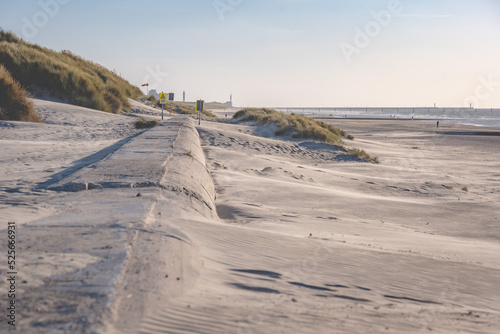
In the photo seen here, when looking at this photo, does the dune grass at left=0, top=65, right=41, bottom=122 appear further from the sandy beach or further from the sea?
the sea

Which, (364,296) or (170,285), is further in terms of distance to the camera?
(364,296)

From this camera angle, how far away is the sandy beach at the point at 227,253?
8.37 ft

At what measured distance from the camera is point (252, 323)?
2551 millimetres

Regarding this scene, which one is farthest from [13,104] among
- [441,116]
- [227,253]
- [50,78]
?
[441,116]

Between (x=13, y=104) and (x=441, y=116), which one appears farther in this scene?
(x=441, y=116)

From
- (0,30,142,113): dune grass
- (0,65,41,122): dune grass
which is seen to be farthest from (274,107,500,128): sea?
(0,65,41,122): dune grass

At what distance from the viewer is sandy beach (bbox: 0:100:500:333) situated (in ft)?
8.37

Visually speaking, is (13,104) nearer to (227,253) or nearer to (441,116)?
(227,253)

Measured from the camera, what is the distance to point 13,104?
13656 millimetres

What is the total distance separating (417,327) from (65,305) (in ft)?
6.14

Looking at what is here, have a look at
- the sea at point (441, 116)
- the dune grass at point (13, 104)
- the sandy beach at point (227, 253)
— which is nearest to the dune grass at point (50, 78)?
the dune grass at point (13, 104)

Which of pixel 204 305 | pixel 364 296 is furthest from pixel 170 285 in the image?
pixel 364 296

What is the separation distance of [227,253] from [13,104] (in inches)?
468

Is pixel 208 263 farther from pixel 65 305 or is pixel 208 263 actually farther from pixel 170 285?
pixel 65 305
